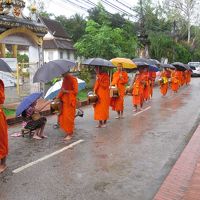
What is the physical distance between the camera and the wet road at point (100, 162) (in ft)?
17.7

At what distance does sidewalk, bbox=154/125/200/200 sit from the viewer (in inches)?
196

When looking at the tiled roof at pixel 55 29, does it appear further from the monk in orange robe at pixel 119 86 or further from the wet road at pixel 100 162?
the wet road at pixel 100 162

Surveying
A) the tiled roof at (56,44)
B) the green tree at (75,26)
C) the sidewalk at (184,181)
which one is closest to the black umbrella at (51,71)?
the sidewalk at (184,181)

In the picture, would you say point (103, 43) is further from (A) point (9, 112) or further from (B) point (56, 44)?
(B) point (56, 44)

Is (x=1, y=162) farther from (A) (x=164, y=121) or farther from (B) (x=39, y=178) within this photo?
(A) (x=164, y=121)

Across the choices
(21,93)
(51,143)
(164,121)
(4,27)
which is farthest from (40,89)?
(51,143)

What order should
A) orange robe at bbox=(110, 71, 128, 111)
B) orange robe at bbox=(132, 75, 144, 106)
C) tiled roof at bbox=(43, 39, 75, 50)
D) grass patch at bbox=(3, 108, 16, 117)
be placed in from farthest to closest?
tiled roof at bbox=(43, 39, 75, 50)
orange robe at bbox=(132, 75, 144, 106)
grass patch at bbox=(3, 108, 16, 117)
orange robe at bbox=(110, 71, 128, 111)

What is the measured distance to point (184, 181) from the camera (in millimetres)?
5547

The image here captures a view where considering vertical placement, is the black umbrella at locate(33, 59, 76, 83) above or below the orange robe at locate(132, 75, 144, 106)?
above

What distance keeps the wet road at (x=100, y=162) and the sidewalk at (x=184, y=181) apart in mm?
212

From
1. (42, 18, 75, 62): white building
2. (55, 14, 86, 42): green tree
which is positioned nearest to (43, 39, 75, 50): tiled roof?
(42, 18, 75, 62): white building

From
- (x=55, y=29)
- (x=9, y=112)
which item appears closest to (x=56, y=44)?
(x=55, y=29)

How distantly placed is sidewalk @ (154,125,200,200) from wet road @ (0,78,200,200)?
0.69ft

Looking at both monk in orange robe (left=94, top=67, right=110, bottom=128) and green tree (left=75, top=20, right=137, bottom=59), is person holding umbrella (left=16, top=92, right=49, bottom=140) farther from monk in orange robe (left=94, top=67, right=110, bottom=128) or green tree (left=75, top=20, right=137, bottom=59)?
green tree (left=75, top=20, right=137, bottom=59)
